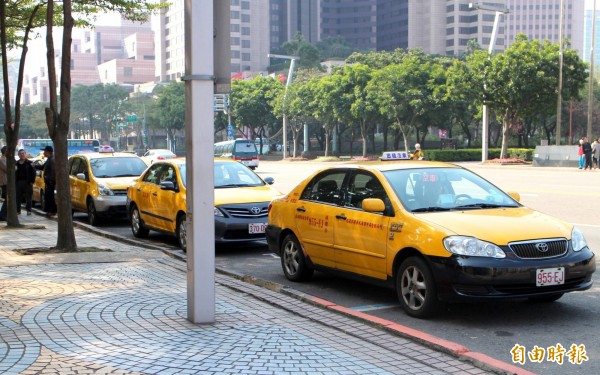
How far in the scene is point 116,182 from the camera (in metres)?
16.5

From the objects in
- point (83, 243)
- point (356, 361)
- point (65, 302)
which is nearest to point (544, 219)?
point (356, 361)

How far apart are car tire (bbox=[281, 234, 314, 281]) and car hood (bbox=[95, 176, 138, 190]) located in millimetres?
8001

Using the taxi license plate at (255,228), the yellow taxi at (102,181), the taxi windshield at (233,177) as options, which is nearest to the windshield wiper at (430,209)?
the taxi license plate at (255,228)

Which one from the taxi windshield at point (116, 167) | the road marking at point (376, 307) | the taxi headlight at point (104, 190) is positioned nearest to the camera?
the road marking at point (376, 307)

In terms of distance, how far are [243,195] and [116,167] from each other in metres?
6.70

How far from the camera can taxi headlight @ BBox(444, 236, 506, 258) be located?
6.55 metres

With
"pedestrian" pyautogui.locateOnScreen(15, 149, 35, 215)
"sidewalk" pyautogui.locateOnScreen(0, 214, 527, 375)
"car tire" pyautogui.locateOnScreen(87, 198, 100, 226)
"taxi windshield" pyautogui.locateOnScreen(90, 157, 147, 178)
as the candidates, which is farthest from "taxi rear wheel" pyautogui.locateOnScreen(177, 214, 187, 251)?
"pedestrian" pyautogui.locateOnScreen(15, 149, 35, 215)

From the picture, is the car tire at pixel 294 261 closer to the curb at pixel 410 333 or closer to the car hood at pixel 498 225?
the curb at pixel 410 333

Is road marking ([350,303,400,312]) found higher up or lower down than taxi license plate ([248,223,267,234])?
lower down

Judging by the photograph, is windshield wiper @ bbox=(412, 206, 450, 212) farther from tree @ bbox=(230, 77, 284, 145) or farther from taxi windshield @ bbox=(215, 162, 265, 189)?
tree @ bbox=(230, 77, 284, 145)

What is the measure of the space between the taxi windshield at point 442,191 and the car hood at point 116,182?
9740 mm

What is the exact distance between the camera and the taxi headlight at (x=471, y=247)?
6551mm

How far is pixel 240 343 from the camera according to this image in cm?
593

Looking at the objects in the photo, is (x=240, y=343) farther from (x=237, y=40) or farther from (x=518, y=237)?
(x=237, y=40)
